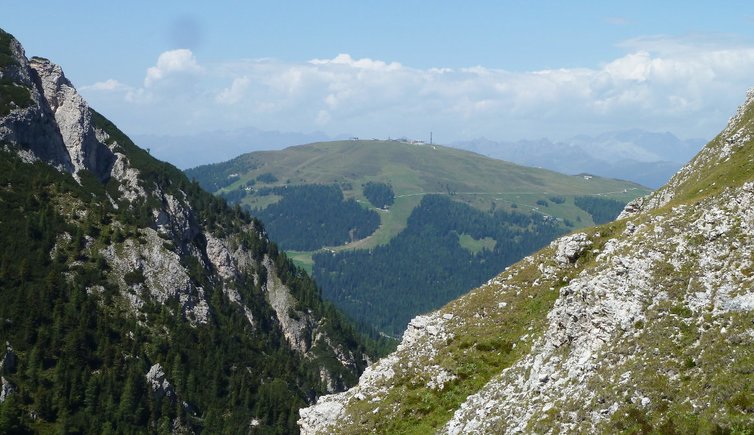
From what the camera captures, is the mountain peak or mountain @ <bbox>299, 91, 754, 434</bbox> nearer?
mountain @ <bbox>299, 91, 754, 434</bbox>

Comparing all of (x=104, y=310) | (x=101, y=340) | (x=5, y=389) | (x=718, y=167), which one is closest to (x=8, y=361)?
(x=5, y=389)

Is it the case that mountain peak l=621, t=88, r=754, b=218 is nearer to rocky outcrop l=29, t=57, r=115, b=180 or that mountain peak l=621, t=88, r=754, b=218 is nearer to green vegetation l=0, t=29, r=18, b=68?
rocky outcrop l=29, t=57, r=115, b=180

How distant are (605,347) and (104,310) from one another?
433 ft

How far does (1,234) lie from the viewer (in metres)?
141

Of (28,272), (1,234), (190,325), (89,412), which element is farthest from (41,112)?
(89,412)

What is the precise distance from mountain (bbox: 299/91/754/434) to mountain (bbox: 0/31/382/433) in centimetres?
8227

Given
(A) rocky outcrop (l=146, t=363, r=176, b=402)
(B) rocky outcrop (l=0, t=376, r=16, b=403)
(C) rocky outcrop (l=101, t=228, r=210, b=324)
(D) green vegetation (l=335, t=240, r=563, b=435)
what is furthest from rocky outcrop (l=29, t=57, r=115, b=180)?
(D) green vegetation (l=335, t=240, r=563, b=435)

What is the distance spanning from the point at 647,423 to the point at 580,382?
533 centimetres

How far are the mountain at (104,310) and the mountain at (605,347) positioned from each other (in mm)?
82267

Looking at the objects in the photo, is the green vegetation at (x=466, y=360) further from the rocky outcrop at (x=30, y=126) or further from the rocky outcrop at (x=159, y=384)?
the rocky outcrop at (x=30, y=126)

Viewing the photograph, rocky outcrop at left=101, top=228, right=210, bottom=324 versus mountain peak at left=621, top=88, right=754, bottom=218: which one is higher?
mountain peak at left=621, top=88, right=754, bottom=218

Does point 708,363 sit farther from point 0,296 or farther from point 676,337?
point 0,296

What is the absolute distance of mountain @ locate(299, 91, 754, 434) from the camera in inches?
1126

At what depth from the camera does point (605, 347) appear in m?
33.9
